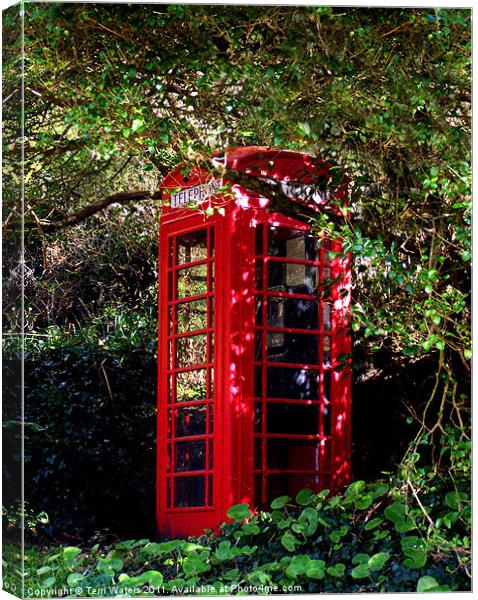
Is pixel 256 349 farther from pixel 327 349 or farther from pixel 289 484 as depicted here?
pixel 289 484

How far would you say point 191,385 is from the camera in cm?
559

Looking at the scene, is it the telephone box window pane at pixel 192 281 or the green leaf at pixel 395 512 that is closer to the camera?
the green leaf at pixel 395 512

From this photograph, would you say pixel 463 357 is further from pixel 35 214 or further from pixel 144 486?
pixel 35 214

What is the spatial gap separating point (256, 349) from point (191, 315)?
0.46 meters

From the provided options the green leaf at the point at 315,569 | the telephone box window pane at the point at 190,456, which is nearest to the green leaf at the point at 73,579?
the telephone box window pane at the point at 190,456

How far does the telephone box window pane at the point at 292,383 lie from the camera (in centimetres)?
543

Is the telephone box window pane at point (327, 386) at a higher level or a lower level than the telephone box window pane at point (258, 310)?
lower

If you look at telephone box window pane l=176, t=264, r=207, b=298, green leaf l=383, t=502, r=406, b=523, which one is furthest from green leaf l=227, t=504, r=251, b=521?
telephone box window pane l=176, t=264, r=207, b=298

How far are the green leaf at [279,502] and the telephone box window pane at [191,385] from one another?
0.68m

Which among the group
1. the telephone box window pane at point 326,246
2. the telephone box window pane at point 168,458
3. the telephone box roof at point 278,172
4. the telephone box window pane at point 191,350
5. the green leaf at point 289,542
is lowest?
the green leaf at point 289,542

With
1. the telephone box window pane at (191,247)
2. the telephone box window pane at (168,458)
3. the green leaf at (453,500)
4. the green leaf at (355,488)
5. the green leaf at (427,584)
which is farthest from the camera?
the telephone box window pane at (168,458)

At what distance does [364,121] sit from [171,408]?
1.97 meters

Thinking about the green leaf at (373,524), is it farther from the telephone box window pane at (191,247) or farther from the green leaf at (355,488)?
the telephone box window pane at (191,247)

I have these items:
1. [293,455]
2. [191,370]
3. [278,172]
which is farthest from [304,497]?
[278,172]
